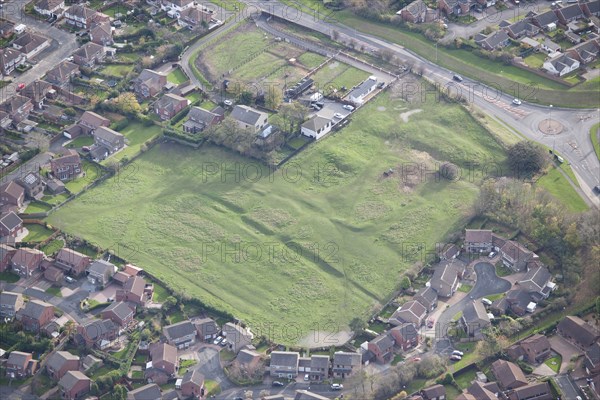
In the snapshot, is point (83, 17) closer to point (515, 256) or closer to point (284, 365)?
point (284, 365)

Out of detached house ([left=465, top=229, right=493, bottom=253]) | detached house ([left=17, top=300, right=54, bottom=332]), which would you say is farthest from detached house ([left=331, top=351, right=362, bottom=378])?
detached house ([left=17, top=300, right=54, bottom=332])

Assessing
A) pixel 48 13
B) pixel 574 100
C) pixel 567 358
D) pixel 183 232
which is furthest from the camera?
pixel 48 13

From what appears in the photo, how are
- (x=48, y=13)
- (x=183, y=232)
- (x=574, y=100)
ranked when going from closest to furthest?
(x=183, y=232), (x=574, y=100), (x=48, y=13)

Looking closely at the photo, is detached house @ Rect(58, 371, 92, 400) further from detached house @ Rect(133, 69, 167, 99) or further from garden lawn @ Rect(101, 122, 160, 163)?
detached house @ Rect(133, 69, 167, 99)

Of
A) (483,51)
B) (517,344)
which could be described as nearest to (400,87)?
(483,51)

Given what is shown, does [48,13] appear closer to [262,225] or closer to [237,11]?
[237,11]

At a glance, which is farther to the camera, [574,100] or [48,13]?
[48,13]
